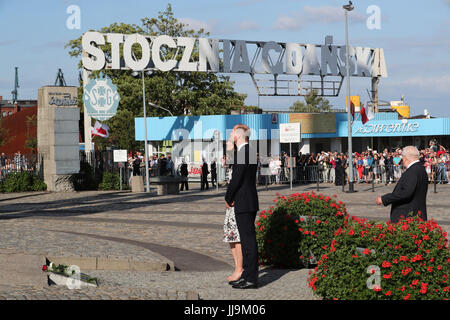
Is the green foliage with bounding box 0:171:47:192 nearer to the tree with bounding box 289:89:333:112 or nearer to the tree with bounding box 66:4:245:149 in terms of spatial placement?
the tree with bounding box 66:4:245:149

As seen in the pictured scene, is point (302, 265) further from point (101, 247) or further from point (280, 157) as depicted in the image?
point (280, 157)

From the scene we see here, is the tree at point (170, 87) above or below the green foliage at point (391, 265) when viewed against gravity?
above

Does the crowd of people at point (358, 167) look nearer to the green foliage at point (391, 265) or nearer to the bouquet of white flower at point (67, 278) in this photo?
the bouquet of white flower at point (67, 278)

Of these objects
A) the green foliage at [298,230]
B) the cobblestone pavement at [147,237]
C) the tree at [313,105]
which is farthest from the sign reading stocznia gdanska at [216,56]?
the tree at [313,105]

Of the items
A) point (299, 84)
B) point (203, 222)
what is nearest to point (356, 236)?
point (203, 222)

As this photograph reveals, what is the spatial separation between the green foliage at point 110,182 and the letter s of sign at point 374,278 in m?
29.3

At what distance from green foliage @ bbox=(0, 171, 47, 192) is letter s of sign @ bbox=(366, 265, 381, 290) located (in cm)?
2866

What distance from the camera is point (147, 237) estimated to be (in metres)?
14.5

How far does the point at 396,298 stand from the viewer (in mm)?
6410

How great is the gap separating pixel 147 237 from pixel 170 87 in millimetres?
48368

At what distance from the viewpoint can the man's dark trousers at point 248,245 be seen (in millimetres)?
7984

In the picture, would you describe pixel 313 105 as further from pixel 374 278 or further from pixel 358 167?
pixel 374 278

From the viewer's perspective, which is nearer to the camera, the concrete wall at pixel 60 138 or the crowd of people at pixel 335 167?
the concrete wall at pixel 60 138

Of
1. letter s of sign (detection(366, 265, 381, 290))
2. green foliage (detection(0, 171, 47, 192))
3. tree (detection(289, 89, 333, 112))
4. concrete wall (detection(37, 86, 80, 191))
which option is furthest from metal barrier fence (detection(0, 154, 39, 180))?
tree (detection(289, 89, 333, 112))
